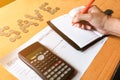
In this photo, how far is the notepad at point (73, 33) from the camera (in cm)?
71

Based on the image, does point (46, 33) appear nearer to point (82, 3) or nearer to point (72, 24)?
point (72, 24)

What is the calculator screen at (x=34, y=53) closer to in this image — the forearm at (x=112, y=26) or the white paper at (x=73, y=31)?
the white paper at (x=73, y=31)

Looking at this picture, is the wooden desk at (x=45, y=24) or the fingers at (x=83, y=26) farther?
the fingers at (x=83, y=26)

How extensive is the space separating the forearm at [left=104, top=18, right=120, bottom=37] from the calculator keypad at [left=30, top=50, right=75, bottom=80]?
0.25m

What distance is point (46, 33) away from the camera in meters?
0.76

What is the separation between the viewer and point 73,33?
2.46 ft

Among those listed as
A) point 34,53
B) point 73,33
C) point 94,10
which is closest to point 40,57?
point 34,53

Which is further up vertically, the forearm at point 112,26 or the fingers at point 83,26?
the fingers at point 83,26

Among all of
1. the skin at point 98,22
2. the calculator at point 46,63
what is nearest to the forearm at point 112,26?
the skin at point 98,22

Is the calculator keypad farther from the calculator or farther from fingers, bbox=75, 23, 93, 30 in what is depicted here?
fingers, bbox=75, 23, 93, 30

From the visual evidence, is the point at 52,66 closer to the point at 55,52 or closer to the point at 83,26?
the point at 55,52

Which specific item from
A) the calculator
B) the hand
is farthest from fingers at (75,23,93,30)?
the calculator

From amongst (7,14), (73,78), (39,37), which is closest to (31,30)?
(39,37)

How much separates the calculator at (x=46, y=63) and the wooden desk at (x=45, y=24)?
59 mm
